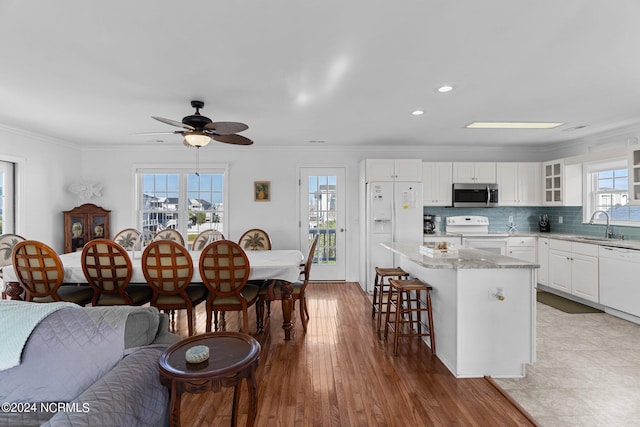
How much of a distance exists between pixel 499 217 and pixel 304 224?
11.0ft

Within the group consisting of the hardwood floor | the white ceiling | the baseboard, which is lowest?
the hardwood floor

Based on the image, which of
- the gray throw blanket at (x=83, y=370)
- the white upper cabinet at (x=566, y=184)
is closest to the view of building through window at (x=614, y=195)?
the white upper cabinet at (x=566, y=184)

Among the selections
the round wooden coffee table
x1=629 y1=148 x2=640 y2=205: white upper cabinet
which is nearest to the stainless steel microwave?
x1=629 y1=148 x2=640 y2=205: white upper cabinet

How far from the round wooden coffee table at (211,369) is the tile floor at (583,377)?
1.77 meters

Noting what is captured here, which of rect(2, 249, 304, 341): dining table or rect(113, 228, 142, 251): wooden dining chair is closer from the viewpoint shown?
rect(2, 249, 304, 341): dining table

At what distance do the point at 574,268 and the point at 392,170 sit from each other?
2716 mm

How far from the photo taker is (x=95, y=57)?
7.27 ft

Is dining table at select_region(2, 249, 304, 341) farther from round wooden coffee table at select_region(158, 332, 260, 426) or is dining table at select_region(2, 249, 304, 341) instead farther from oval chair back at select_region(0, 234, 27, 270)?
round wooden coffee table at select_region(158, 332, 260, 426)

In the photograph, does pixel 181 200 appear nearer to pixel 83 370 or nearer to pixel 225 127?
pixel 225 127

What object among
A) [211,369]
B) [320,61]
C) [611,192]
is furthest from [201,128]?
[611,192]

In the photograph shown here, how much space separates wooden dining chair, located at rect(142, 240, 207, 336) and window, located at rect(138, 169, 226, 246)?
2.60 meters

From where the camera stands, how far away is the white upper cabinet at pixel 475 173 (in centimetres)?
514

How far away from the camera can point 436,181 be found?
5.13 m

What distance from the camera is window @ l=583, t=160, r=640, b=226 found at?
4227 millimetres
